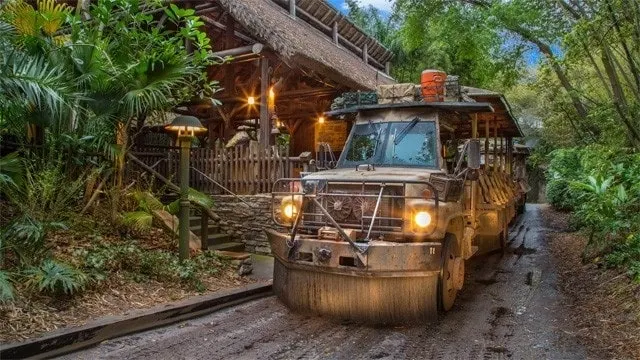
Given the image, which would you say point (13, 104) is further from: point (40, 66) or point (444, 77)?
point (444, 77)

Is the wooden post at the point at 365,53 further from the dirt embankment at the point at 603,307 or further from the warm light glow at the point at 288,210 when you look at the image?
the warm light glow at the point at 288,210

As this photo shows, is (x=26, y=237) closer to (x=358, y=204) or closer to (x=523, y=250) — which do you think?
(x=358, y=204)

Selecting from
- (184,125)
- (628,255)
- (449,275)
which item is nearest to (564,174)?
(628,255)

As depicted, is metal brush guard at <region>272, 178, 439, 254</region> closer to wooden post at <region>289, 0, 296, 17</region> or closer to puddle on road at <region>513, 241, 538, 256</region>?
puddle on road at <region>513, 241, 538, 256</region>

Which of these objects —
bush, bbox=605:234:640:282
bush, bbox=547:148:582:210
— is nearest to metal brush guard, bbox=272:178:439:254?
bush, bbox=605:234:640:282

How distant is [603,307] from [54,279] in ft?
20.7

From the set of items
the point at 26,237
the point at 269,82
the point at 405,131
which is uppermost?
the point at 269,82

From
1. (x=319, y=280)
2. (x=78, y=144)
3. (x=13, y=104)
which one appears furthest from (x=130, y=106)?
(x=319, y=280)

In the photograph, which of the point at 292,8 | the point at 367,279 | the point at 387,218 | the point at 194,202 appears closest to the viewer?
the point at 367,279

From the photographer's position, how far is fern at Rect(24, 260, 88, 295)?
16.2 feet

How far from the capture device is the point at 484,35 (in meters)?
15.1

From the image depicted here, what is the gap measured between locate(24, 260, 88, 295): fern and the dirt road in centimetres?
85

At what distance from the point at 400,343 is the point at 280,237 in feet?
6.12

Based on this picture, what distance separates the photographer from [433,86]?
700cm
